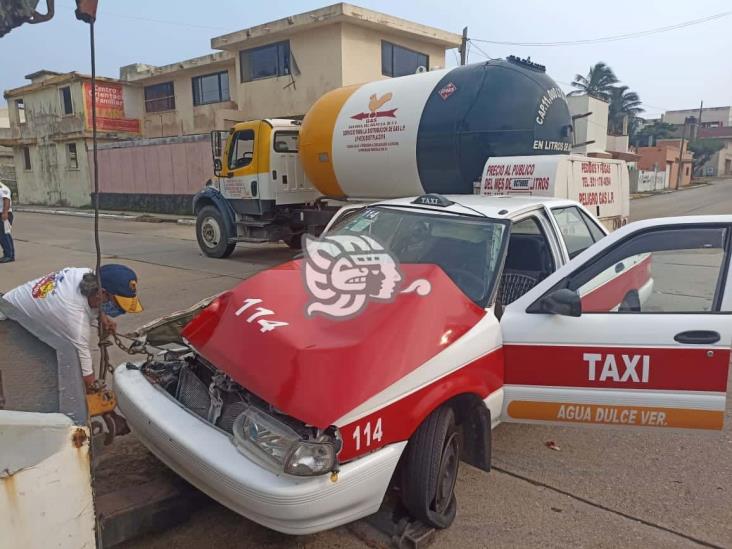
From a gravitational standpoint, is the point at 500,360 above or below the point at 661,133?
below

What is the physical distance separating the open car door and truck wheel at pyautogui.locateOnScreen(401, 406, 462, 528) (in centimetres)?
54

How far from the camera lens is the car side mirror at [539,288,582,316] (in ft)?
9.39

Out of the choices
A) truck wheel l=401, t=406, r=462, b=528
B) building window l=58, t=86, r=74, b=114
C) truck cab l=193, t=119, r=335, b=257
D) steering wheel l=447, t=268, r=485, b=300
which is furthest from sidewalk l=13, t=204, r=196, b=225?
truck wheel l=401, t=406, r=462, b=528

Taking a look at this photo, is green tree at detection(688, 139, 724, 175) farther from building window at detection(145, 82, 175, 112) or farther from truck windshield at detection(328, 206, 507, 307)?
truck windshield at detection(328, 206, 507, 307)

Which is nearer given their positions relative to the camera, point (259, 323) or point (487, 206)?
point (259, 323)

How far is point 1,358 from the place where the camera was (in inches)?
93.3

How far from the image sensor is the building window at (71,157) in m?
28.6

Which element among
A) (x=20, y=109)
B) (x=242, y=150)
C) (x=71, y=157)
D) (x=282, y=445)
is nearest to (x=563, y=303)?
(x=282, y=445)

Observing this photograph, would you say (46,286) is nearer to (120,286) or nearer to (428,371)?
(120,286)

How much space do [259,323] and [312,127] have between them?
310 inches

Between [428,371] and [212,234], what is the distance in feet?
32.7

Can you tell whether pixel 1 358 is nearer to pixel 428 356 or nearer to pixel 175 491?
pixel 175 491

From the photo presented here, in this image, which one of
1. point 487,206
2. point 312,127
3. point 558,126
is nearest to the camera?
point 487,206

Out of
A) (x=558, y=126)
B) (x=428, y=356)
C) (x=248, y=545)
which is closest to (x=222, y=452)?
(x=248, y=545)
